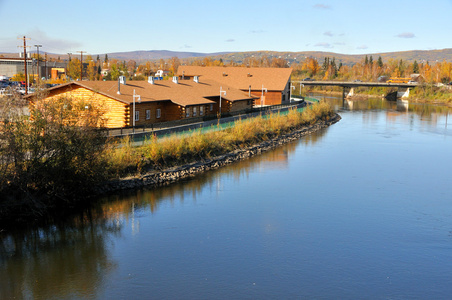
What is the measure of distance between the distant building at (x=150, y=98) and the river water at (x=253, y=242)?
26.9ft

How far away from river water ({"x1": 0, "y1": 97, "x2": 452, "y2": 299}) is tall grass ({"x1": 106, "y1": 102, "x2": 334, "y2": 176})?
215 cm

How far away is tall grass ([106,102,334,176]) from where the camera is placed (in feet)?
79.7

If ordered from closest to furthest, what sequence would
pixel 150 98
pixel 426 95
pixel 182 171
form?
pixel 182 171
pixel 150 98
pixel 426 95

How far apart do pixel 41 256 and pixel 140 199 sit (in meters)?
6.76

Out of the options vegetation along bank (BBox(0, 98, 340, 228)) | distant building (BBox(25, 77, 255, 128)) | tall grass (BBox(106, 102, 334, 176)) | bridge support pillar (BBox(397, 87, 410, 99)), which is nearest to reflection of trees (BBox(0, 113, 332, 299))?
vegetation along bank (BBox(0, 98, 340, 228))

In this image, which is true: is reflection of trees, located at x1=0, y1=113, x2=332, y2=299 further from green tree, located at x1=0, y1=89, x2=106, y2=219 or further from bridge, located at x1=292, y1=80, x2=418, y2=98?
bridge, located at x1=292, y1=80, x2=418, y2=98

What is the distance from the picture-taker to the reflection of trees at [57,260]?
524 inches

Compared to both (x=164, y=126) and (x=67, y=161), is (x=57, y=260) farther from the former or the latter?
(x=164, y=126)

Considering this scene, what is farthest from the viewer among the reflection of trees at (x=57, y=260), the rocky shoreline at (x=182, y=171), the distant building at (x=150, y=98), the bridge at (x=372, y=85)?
the bridge at (x=372, y=85)

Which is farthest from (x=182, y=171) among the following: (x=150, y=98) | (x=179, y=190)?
(x=150, y=98)

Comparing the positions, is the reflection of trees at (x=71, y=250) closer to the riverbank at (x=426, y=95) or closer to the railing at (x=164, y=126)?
the railing at (x=164, y=126)

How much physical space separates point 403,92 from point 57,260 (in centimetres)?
9973

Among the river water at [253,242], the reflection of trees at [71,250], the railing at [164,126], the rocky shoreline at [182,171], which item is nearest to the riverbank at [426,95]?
the railing at [164,126]

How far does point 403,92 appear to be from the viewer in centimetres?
10169
